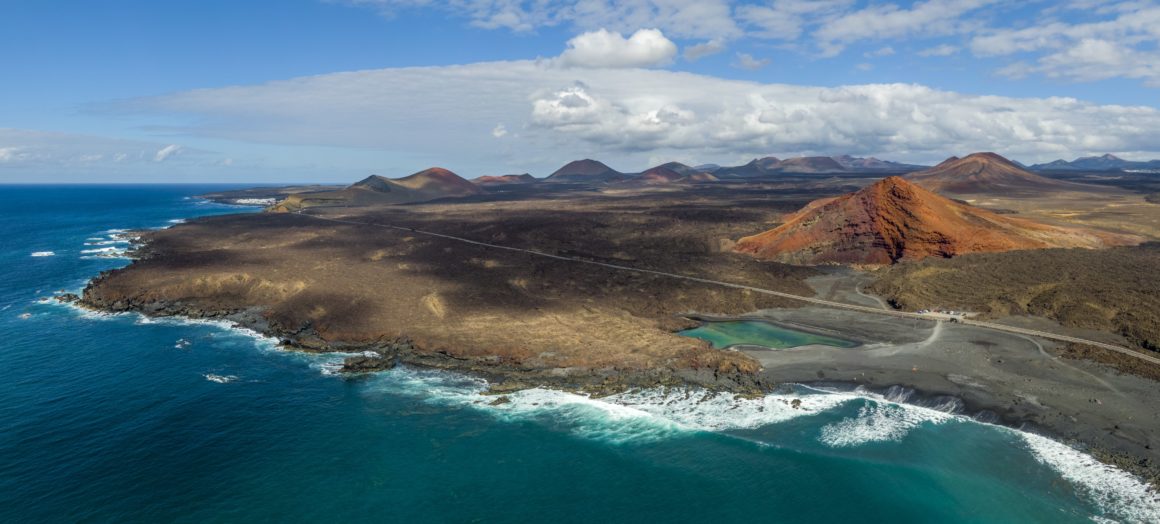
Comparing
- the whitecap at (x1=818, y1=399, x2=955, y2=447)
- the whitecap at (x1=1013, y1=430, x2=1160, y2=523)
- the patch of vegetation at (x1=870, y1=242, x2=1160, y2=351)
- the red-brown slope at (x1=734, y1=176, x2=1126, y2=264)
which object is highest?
the red-brown slope at (x1=734, y1=176, x2=1126, y2=264)

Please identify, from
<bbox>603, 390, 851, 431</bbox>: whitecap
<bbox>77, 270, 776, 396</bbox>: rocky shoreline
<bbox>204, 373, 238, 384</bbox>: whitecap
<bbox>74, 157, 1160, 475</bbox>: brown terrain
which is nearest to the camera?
<bbox>603, 390, 851, 431</bbox>: whitecap

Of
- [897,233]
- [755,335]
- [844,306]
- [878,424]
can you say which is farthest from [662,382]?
[897,233]

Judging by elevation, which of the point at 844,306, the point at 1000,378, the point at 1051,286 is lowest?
the point at 1000,378

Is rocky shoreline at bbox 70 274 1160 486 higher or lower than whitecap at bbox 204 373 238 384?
lower

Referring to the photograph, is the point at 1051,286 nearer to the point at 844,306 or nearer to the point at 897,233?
the point at 844,306

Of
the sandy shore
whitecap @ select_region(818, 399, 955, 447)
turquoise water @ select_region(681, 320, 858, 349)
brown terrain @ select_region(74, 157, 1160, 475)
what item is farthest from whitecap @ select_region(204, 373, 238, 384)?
whitecap @ select_region(818, 399, 955, 447)

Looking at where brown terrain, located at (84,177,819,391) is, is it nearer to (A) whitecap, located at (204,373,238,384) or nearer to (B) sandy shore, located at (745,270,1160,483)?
(A) whitecap, located at (204,373,238,384)

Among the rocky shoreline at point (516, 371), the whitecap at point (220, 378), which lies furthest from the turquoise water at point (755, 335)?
the whitecap at point (220, 378)

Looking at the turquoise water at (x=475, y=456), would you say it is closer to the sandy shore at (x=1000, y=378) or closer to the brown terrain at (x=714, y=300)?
the sandy shore at (x=1000, y=378)
